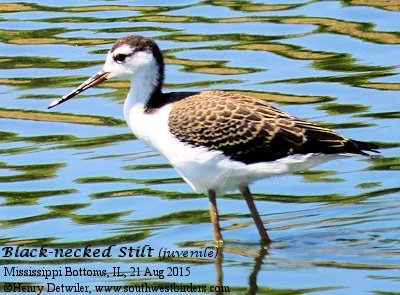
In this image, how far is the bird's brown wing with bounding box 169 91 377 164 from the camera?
530 inches

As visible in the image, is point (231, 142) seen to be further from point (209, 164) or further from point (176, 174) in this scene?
point (176, 174)

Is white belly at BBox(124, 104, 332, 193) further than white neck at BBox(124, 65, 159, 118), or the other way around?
white neck at BBox(124, 65, 159, 118)

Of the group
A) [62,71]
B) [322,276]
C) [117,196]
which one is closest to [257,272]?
[322,276]

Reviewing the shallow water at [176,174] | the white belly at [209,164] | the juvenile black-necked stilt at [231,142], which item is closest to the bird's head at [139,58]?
the juvenile black-necked stilt at [231,142]

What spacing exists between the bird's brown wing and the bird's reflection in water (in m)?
0.77

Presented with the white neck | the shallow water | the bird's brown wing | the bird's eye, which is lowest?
the shallow water

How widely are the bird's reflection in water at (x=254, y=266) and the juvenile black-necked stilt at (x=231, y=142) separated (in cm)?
14

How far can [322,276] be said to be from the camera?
12.6 metres

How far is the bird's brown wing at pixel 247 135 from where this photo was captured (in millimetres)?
13469

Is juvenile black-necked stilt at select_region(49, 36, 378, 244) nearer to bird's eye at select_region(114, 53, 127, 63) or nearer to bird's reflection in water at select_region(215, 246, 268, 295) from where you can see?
bird's reflection in water at select_region(215, 246, 268, 295)

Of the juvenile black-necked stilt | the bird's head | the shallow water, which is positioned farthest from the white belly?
the shallow water

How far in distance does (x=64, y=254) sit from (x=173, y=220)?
126 centimetres

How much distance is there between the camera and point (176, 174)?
51.7 ft

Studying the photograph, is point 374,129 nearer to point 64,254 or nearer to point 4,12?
point 64,254
